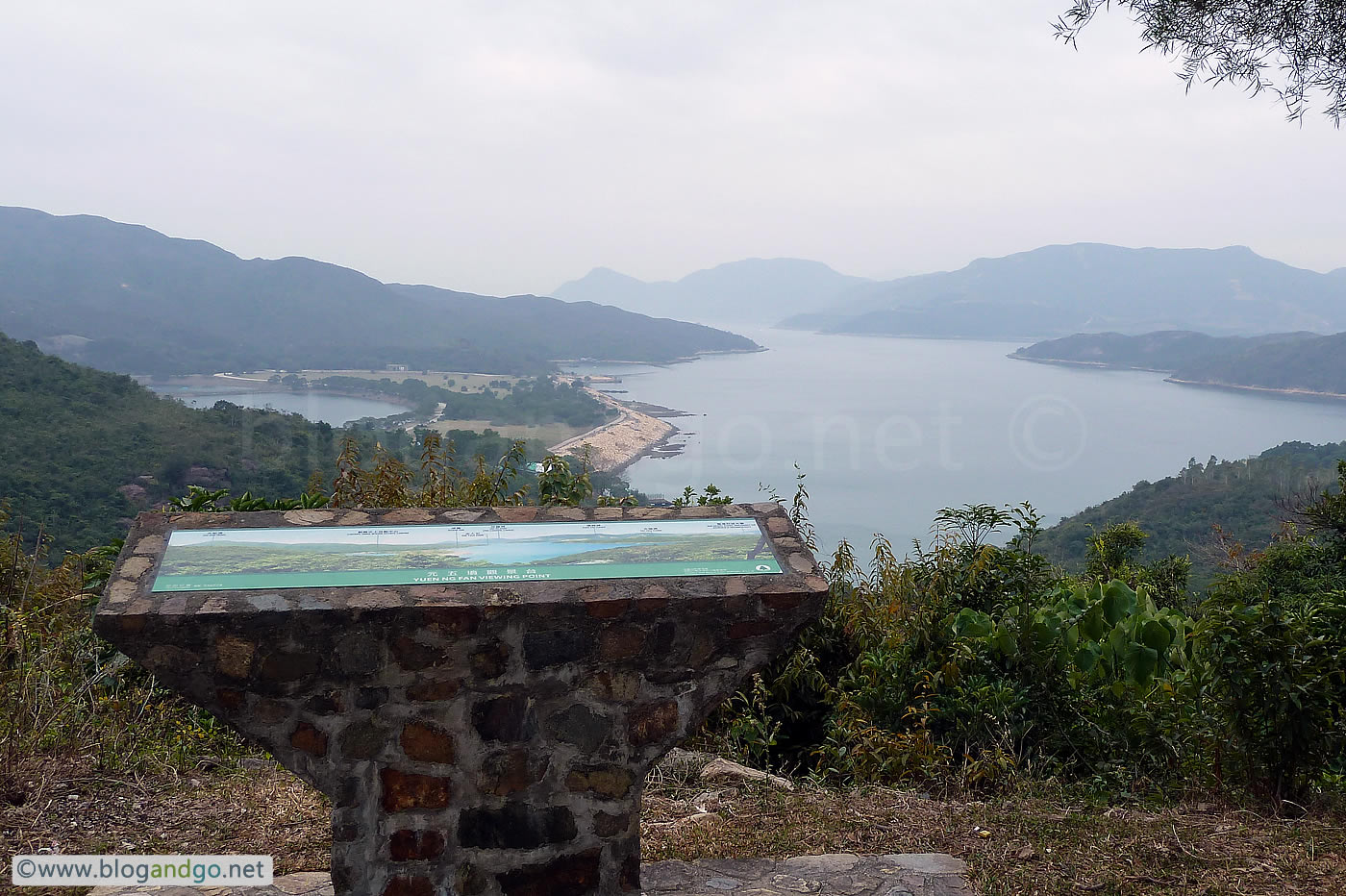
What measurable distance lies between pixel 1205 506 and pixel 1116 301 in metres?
64.1

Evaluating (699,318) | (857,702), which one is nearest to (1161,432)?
(857,702)

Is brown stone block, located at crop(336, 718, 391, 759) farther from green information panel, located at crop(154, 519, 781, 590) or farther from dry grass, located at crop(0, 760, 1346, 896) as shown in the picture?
dry grass, located at crop(0, 760, 1346, 896)

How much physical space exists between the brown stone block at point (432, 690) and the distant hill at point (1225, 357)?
39.2 m

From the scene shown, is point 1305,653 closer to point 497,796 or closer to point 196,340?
point 497,796

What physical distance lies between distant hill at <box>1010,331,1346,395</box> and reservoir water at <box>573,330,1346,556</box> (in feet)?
2.32

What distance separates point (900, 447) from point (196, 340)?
975 inches

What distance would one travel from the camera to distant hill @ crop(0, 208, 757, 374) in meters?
30.4

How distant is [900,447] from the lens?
31.9m

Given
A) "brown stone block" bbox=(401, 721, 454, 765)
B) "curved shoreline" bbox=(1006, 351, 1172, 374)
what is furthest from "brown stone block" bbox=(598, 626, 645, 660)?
"curved shoreline" bbox=(1006, 351, 1172, 374)

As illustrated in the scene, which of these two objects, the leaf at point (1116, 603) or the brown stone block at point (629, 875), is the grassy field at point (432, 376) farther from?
the brown stone block at point (629, 875)

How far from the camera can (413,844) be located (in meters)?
2.29

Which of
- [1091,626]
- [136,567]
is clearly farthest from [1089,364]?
[136,567]

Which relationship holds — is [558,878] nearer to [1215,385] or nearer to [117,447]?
[117,447]

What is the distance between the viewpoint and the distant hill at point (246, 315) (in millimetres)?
30438
